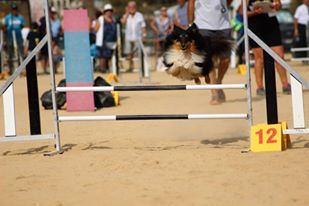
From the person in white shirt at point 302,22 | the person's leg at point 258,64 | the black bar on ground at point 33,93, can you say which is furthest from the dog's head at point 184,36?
the person in white shirt at point 302,22

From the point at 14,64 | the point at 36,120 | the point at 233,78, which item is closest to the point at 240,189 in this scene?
the point at 36,120

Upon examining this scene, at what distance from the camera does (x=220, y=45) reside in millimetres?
7320

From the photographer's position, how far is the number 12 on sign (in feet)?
18.6

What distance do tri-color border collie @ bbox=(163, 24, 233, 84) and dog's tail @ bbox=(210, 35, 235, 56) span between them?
38 cm

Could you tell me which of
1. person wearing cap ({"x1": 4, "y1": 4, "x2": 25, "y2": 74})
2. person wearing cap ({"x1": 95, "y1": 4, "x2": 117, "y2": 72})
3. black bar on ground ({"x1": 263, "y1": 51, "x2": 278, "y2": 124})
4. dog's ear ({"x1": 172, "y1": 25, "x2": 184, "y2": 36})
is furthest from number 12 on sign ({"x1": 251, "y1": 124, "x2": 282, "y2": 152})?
person wearing cap ({"x1": 4, "y1": 4, "x2": 25, "y2": 74})

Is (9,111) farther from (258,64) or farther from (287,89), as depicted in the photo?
(287,89)

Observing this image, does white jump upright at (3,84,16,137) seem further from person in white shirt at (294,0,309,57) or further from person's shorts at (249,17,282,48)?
person in white shirt at (294,0,309,57)

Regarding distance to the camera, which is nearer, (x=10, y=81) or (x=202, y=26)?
(x=10, y=81)

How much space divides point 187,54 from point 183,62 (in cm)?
11

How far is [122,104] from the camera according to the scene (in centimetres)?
984

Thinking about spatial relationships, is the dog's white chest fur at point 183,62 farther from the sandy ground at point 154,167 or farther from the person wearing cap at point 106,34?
the person wearing cap at point 106,34

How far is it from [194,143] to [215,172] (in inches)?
55.5

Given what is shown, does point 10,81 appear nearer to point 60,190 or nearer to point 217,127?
point 60,190

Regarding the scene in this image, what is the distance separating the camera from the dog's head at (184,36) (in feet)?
20.8
